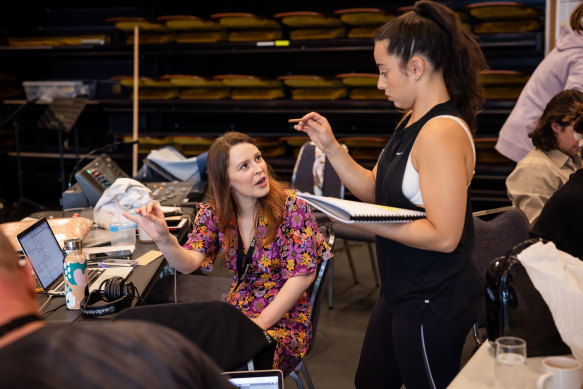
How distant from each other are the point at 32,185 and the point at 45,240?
17.7 ft

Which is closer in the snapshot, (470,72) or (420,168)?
(420,168)

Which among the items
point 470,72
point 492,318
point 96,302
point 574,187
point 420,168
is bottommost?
point 96,302

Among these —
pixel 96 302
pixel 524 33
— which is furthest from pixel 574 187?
pixel 524 33

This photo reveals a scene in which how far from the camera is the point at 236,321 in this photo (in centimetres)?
153

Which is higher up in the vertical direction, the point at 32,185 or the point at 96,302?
the point at 96,302

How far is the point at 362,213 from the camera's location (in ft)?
4.99

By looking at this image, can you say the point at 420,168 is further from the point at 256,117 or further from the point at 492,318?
the point at 256,117

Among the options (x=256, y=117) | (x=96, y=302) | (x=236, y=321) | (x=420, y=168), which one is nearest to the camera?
(x=236, y=321)

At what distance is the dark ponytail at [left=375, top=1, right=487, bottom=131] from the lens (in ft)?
5.73

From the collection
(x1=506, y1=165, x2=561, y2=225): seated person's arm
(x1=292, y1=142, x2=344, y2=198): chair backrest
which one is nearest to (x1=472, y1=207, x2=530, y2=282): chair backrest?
(x1=506, y1=165, x2=561, y2=225): seated person's arm

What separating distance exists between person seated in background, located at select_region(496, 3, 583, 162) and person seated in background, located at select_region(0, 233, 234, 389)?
10.8 feet

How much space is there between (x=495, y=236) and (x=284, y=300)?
105 cm

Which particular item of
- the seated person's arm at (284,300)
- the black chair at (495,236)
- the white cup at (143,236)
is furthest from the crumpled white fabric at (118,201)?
the black chair at (495,236)

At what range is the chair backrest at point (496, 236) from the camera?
8.95 feet
